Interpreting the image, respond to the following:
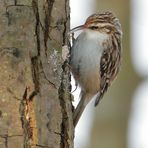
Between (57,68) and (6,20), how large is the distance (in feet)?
1.27

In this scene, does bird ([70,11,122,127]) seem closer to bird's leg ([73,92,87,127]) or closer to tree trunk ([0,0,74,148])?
bird's leg ([73,92,87,127])

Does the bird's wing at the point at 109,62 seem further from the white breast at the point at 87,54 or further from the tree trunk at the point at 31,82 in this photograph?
the tree trunk at the point at 31,82

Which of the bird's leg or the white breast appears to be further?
the white breast

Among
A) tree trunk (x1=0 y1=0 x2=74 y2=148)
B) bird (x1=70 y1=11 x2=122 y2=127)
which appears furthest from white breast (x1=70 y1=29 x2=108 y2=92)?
tree trunk (x1=0 y1=0 x2=74 y2=148)

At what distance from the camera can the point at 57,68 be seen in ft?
9.94

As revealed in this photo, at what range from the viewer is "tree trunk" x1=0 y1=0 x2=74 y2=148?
8.61 feet

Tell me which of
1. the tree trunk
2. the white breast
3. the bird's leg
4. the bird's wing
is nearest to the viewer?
the tree trunk

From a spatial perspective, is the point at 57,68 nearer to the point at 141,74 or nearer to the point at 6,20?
the point at 6,20

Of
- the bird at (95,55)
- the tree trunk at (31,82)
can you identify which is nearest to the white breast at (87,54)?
the bird at (95,55)

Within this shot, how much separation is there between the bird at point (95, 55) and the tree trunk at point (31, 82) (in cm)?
94

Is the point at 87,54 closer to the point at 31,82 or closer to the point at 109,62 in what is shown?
the point at 109,62

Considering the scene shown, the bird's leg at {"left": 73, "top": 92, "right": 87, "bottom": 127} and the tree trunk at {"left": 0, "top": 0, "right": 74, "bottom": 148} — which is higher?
the tree trunk at {"left": 0, "top": 0, "right": 74, "bottom": 148}

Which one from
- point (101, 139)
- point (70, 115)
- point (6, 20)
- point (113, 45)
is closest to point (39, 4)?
point (6, 20)

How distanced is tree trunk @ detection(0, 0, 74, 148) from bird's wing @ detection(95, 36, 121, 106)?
1222 millimetres
